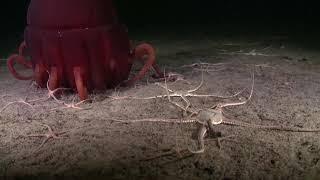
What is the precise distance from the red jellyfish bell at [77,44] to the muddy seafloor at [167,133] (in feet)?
0.53

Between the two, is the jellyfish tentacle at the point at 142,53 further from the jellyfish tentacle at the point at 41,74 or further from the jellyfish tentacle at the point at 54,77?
the jellyfish tentacle at the point at 41,74

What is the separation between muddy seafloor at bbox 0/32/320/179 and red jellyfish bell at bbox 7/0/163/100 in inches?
6.4

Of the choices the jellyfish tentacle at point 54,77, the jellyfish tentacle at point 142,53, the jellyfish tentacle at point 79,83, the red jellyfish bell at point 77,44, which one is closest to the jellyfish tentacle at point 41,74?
the red jellyfish bell at point 77,44

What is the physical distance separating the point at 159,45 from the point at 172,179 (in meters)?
4.26

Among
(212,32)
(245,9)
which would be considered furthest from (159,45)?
(245,9)

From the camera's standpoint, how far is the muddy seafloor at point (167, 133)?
1.88 m

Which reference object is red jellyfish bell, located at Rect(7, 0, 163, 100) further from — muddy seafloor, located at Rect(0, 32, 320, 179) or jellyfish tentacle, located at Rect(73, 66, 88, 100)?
muddy seafloor, located at Rect(0, 32, 320, 179)

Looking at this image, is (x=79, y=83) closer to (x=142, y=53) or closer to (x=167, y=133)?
(x=142, y=53)

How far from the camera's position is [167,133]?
2326mm

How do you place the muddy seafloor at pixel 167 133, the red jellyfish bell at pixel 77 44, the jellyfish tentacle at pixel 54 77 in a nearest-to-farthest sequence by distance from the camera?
the muddy seafloor at pixel 167 133, the red jellyfish bell at pixel 77 44, the jellyfish tentacle at pixel 54 77

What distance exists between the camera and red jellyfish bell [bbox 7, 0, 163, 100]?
117 inches

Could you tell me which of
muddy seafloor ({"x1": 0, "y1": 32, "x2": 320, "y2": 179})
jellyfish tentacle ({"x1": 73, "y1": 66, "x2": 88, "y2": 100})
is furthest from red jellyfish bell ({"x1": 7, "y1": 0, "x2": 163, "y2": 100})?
muddy seafloor ({"x1": 0, "y1": 32, "x2": 320, "y2": 179})

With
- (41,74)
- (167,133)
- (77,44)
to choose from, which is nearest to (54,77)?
(41,74)

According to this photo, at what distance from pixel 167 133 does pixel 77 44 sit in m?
1.15
